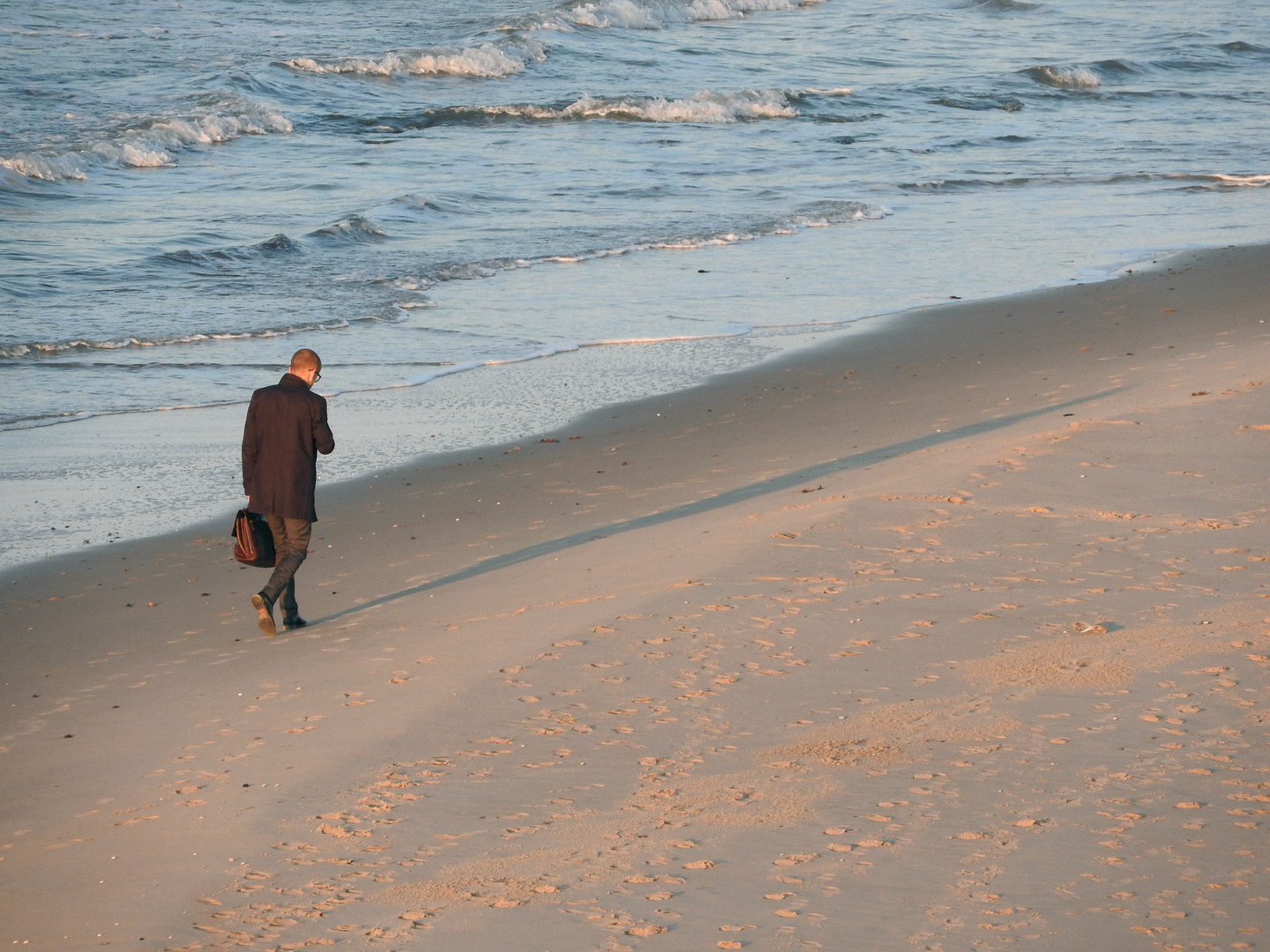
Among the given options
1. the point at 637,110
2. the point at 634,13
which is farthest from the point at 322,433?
the point at 634,13

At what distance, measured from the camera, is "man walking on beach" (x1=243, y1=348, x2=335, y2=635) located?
625cm

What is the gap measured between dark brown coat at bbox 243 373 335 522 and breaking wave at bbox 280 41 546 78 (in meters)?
→ 25.9

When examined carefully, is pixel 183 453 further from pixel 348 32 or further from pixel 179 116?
pixel 348 32

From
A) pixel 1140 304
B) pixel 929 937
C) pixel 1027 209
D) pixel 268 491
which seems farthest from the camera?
pixel 1027 209

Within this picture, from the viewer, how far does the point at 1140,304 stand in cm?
1238

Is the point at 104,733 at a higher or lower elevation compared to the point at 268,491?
lower

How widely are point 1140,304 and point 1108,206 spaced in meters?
6.61

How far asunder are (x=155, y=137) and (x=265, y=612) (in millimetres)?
18270

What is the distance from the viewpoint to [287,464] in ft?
20.6

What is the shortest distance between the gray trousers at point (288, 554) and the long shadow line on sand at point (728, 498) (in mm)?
191

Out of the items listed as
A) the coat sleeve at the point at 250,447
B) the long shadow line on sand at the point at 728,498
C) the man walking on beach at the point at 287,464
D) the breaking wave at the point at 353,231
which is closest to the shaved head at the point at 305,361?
the man walking on beach at the point at 287,464

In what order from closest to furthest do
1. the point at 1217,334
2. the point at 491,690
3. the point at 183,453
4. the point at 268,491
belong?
the point at 491,690 → the point at 268,491 → the point at 183,453 → the point at 1217,334

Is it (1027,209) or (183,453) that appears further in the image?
(1027,209)

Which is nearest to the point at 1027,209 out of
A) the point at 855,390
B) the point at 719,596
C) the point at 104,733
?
the point at 855,390
